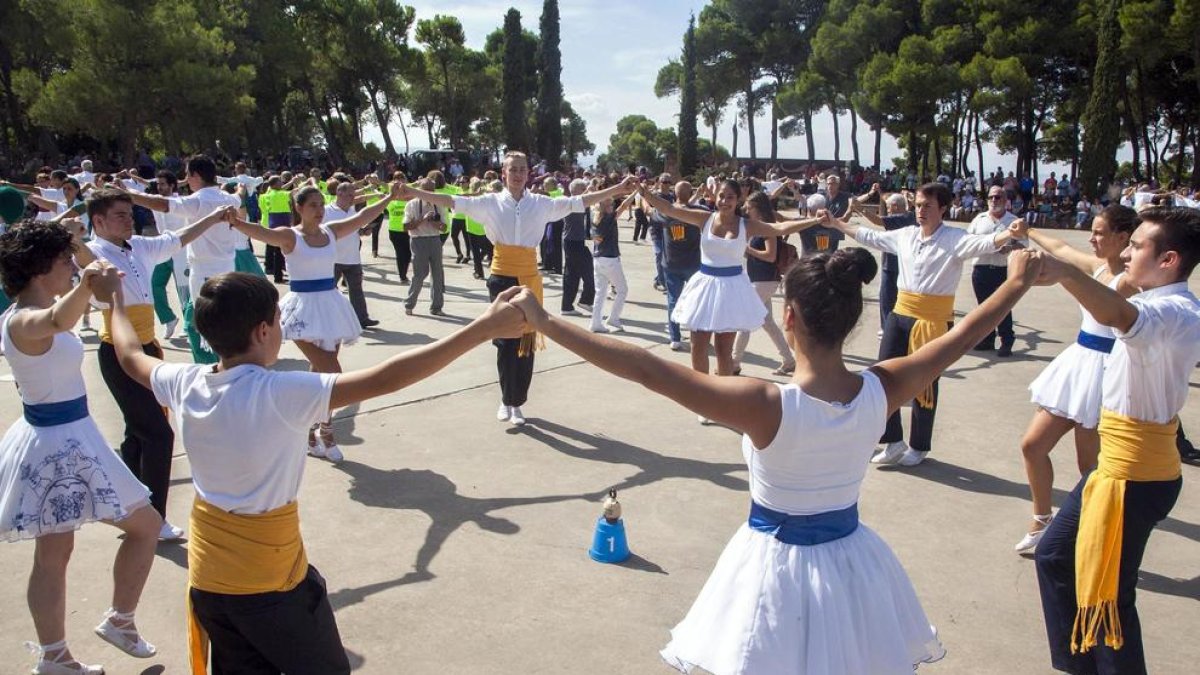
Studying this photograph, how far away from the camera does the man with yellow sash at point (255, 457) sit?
8.53 feet

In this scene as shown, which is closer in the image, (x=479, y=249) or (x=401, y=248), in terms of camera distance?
(x=401, y=248)

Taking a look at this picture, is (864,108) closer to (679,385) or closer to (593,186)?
(593,186)

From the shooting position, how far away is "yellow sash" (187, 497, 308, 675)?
106 inches

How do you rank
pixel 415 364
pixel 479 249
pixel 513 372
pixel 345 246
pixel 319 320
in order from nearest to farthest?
pixel 415 364 → pixel 319 320 → pixel 513 372 → pixel 345 246 → pixel 479 249

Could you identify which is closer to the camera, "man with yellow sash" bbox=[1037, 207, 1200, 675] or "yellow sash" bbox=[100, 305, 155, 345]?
"man with yellow sash" bbox=[1037, 207, 1200, 675]

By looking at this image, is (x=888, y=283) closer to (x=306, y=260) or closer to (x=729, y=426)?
(x=306, y=260)

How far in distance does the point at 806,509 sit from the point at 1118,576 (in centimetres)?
165

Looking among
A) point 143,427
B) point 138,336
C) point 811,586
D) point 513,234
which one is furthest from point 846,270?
point 513,234

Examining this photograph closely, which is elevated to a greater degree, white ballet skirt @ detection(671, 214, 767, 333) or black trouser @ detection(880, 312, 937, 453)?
white ballet skirt @ detection(671, 214, 767, 333)

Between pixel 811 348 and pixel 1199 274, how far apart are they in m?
19.3

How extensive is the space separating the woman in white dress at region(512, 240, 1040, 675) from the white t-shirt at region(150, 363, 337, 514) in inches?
29.8

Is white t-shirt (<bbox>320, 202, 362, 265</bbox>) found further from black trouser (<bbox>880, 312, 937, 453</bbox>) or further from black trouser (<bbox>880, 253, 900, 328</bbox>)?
black trouser (<bbox>880, 312, 937, 453</bbox>)

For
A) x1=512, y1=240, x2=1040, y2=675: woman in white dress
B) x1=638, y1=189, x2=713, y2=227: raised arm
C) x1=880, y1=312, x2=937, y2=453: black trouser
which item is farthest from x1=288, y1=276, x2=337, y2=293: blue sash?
x1=512, y1=240, x2=1040, y2=675: woman in white dress

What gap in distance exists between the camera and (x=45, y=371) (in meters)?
3.53
